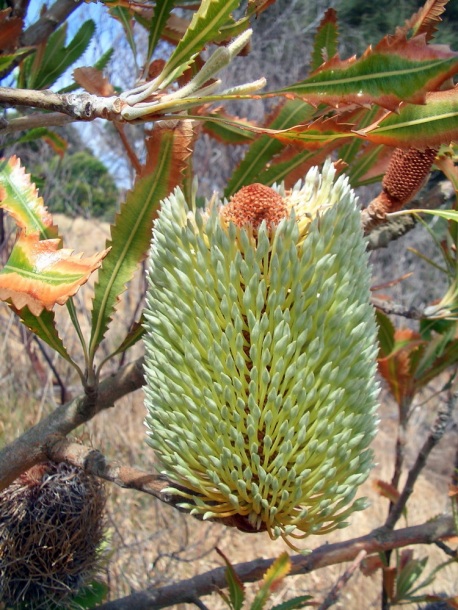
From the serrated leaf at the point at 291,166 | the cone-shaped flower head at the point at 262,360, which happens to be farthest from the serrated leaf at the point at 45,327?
the serrated leaf at the point at 291,166

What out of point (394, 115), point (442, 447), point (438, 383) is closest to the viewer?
point (394, 115)

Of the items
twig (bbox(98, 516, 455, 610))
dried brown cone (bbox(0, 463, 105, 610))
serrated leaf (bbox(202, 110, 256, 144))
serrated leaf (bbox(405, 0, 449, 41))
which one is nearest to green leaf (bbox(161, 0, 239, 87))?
serrated leaf (bbox(405, 0, 449, 41))

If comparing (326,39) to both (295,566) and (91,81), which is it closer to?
(91,81)

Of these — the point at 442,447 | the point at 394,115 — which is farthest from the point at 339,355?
the point at 442,447

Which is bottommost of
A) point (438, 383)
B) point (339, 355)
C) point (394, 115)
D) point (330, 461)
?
point (330, 461)

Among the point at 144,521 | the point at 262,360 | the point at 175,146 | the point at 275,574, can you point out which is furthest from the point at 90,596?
the point at 144,521

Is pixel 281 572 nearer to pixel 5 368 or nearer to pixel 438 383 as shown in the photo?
pixel 5 368

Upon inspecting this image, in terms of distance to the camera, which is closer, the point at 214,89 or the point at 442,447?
the point at 214,89
